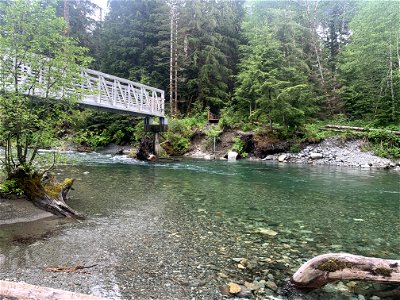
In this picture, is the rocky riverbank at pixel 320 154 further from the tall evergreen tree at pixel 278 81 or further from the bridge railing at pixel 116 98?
the bridge railing at pixel 116 98

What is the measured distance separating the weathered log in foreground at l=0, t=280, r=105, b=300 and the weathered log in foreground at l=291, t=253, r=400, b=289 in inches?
96.3

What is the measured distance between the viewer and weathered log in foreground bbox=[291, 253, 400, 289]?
3307mm

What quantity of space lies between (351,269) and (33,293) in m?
3.15

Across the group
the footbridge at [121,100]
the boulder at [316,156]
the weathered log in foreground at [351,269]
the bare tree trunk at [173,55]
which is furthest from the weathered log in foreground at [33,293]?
the bare tree trunk at [173,55]

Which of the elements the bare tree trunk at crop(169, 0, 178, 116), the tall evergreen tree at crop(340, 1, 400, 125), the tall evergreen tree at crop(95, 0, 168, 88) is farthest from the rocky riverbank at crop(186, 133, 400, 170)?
the tall evergreen tree at crop(95, 0, 168, 88)

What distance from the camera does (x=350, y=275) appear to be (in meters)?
3.37

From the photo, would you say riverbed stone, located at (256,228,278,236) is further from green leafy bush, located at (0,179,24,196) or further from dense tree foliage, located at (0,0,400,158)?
dense tree foliage, located at (0,0,400,158)

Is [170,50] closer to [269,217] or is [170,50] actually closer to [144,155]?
[144,155]

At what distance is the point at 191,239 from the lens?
5.25 metres

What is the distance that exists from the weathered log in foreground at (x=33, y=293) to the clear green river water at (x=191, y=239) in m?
1.05

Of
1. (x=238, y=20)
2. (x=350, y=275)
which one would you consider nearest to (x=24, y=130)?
(x=350, y=275)

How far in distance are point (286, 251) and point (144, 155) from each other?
712 inches

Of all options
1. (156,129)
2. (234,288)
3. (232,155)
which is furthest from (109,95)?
(234,288)

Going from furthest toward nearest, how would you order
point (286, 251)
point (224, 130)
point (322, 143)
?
point (224, 130) → point (322, 143) → point (286, 251)
